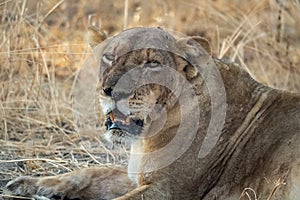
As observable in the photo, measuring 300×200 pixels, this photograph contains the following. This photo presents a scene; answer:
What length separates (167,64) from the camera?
4.63m

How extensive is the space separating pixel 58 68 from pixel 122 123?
3823 millimetres

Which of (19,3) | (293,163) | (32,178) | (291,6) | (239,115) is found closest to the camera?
(293,163)

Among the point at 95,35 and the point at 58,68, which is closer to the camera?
the point at 95,35

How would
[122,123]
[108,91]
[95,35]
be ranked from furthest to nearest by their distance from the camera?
[95,35] < [122,123] < [108,91]

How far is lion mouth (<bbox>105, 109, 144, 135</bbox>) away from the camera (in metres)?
4.50

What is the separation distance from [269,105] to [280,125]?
0.17 meters

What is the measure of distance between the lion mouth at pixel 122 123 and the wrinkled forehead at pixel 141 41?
32cm

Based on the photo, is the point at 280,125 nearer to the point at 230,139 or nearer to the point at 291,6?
the point at 230,139

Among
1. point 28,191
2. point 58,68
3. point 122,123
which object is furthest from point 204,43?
point 58,68

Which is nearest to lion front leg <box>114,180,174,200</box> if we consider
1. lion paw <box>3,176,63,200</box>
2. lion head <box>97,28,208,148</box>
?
lion head <box>97,28,208,148</box>

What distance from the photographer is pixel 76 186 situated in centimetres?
501

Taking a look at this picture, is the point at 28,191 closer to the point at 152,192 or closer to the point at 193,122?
the point at 152,192

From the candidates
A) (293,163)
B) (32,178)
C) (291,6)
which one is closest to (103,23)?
(291,6)

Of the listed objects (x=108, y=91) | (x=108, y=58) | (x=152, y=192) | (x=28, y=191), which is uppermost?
(x=108, y=58)
